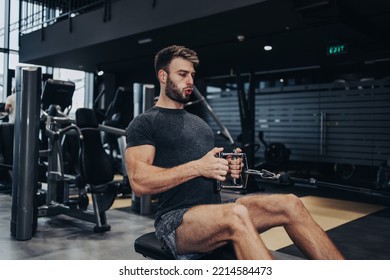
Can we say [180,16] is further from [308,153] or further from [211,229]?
[211,229]

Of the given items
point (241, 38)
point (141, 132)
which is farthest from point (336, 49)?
point (141, 132)

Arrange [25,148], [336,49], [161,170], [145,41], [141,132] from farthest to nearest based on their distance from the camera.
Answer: [145,41]
[336,49]
[25,148]
[141,132]
[161,170]

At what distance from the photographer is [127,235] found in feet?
10.1

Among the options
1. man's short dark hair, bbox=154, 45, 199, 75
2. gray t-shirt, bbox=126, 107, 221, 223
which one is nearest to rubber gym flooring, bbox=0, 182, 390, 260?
gray t-shirt, bbox=126, 107, 221, 223

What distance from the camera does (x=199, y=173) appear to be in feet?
4.60

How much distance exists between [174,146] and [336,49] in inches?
186

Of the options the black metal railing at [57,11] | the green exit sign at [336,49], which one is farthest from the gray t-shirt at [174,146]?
the green exit sign at [336,49]

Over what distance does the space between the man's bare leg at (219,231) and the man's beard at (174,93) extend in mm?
538

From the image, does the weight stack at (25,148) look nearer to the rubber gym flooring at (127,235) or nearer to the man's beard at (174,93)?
the rubber gym flooring at (127,235)

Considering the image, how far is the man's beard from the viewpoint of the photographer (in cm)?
171

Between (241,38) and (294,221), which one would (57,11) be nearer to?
(241,38)

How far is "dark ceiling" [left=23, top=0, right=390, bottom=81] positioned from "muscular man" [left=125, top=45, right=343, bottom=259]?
294cm

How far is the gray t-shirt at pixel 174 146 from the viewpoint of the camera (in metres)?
1.57
